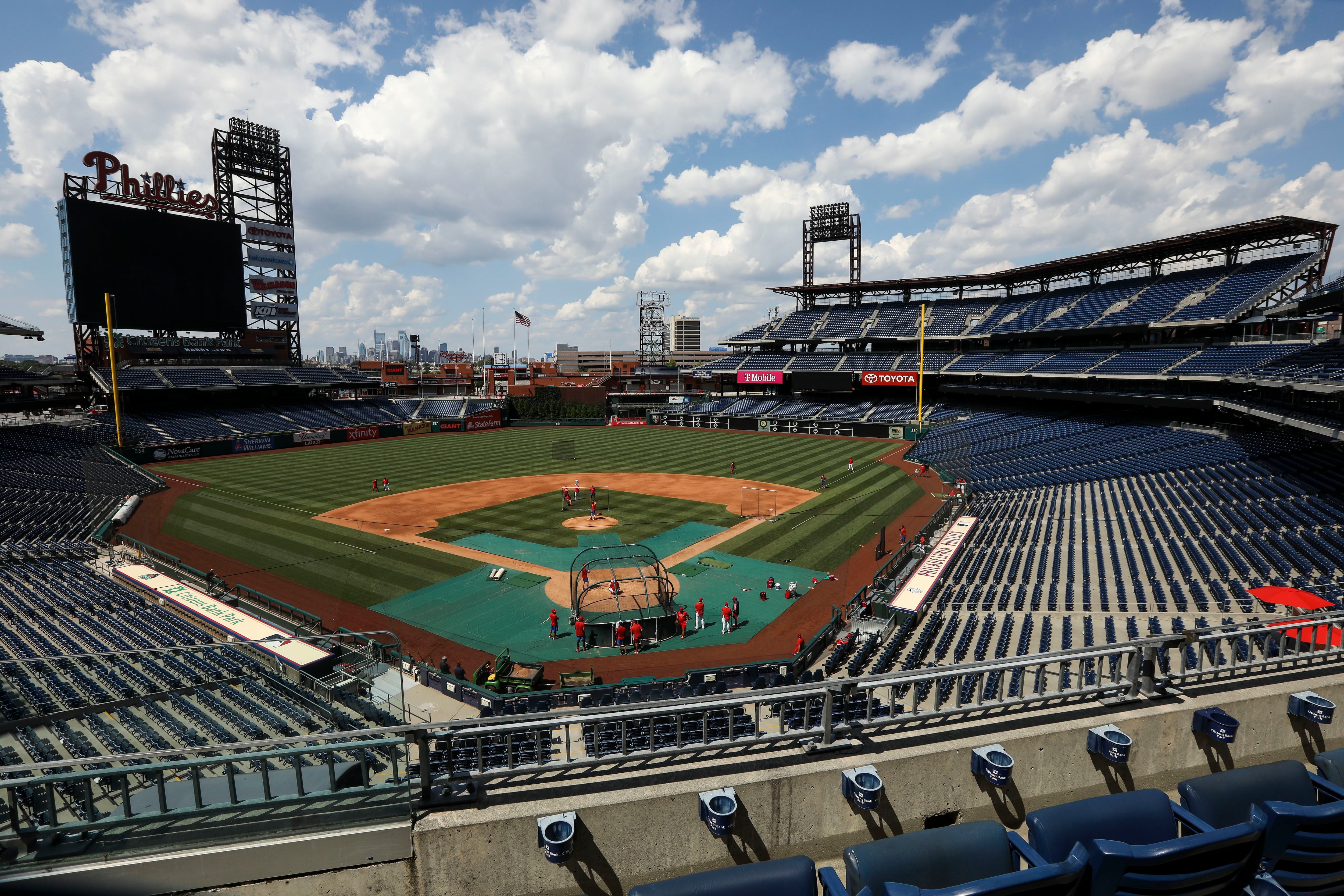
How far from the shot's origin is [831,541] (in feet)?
93.6

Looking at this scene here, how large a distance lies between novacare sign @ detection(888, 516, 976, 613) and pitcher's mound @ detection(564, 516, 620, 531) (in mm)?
14988

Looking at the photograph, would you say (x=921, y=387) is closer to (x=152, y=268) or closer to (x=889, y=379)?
(x=889, y=379)

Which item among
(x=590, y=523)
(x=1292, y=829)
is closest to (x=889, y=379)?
(x=590, y=523)

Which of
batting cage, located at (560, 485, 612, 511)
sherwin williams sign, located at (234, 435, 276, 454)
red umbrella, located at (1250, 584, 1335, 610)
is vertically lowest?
batting cage, located at (560, 485, 612, 511)

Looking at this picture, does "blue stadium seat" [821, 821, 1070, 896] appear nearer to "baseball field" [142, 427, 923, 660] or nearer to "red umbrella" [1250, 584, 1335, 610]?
"red umbrella" [1250, 584, 1335, 610]

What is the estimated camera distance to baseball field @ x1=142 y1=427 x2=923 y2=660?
22.5 m

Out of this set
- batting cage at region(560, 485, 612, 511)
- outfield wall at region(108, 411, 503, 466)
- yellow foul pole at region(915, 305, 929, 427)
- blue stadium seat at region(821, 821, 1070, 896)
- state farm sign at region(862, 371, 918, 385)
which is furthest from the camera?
state farm sign at region(862, 371, 918, 385)

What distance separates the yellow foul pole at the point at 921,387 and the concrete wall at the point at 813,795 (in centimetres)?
5273

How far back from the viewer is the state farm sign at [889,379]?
216 ft

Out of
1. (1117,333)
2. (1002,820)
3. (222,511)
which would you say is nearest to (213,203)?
(222,511)

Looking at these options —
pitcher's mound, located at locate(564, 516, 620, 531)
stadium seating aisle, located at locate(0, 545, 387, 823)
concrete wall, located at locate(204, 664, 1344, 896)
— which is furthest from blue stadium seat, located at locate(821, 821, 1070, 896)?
pitcher's mound, located at locate(564, 516, 620, 531)

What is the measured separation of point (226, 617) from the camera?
60.3 ft

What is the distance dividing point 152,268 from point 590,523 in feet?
168

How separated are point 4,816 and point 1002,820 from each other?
7579mm
